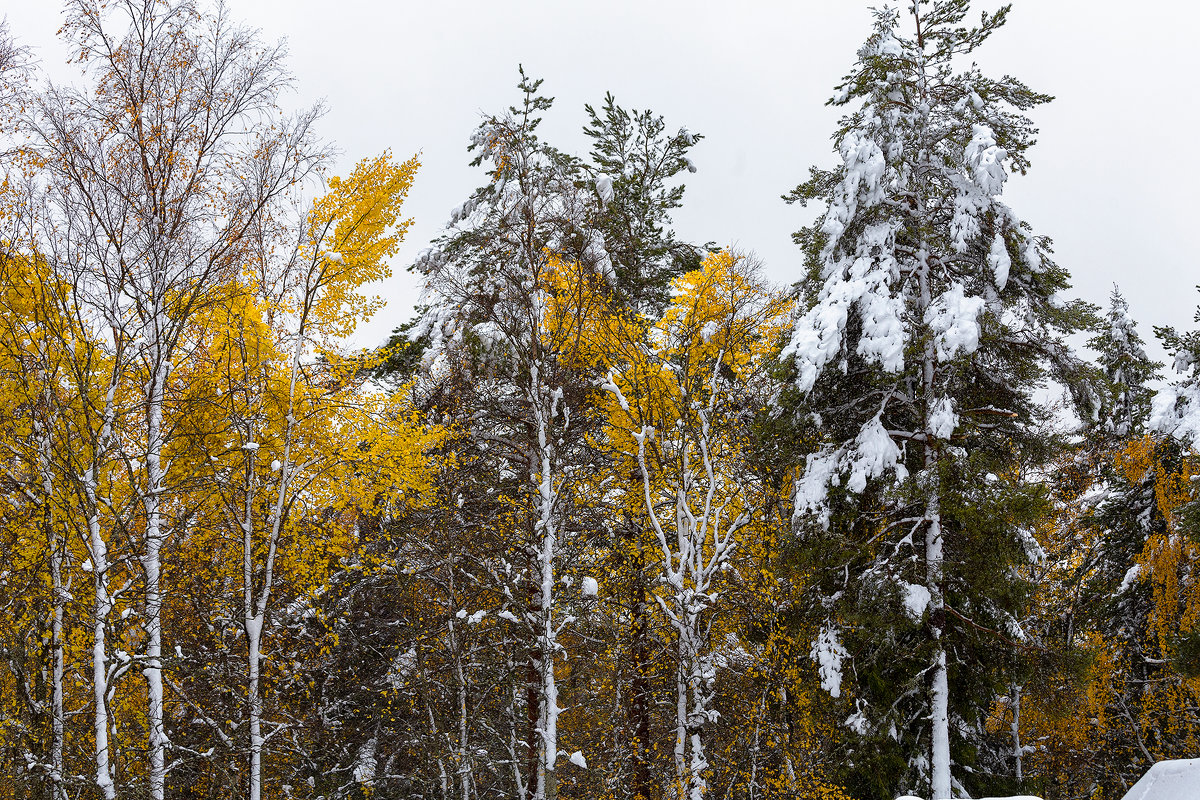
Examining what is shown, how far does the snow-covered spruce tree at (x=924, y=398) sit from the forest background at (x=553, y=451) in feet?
0.18

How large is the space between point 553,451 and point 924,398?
509 centimetres

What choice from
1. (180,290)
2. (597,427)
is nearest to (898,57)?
(597,427)

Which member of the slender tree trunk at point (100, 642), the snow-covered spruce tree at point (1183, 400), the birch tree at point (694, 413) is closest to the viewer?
the slender tree trunk at point (100, 642)

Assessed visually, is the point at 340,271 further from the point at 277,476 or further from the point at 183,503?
the point at 183,503

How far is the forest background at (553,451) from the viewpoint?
365 inches

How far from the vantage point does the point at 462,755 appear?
1230 cm

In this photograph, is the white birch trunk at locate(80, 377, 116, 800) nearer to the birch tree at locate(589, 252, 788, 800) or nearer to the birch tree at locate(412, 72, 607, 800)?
the birch tree at locate(412, 72, 607, 800)

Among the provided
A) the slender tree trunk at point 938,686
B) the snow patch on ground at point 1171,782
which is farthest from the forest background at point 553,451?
the snow patch on ground at point 1171,782

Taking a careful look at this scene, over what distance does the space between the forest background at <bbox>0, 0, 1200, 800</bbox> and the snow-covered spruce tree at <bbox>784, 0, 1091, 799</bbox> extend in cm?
5

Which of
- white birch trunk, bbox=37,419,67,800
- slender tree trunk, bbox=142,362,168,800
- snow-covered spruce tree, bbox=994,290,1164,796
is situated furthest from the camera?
snow-covered spruce tree, bbox=994,290,1164,796

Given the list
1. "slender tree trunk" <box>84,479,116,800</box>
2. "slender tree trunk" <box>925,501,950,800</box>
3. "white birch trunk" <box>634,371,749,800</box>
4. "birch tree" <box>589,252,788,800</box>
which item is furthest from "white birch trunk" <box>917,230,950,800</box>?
"slender tree trunk" <box>84,479,116,800</box>

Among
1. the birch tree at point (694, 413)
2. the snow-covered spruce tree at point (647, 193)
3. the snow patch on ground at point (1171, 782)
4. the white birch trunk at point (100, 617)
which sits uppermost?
the snow-covered spruce tree at point (647, 193)

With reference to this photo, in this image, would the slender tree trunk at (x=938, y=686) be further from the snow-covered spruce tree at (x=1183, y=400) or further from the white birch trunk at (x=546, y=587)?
the snow-covered spruce tree at (x=1183, y=400)

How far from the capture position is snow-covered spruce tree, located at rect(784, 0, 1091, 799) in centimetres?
968
